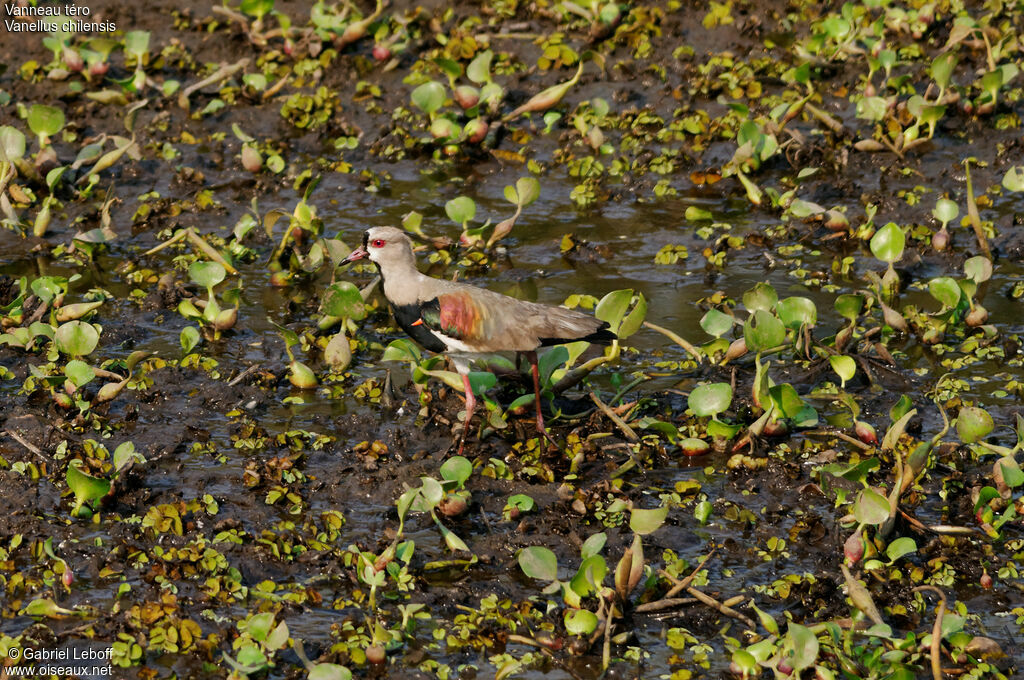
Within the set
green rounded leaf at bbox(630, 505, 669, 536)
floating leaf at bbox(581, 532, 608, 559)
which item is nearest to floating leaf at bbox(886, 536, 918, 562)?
green rounded leaf at bbox(630, 505, 669, 536)

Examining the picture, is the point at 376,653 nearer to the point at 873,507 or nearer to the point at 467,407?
the point at 467,407

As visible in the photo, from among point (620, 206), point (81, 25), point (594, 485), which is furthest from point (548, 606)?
point (81, 25)

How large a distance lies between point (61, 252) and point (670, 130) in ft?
16.3

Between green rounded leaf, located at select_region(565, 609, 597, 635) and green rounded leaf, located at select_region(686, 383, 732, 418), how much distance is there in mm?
1684

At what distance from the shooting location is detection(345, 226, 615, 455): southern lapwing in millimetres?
6488

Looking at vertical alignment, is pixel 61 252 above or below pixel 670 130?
below

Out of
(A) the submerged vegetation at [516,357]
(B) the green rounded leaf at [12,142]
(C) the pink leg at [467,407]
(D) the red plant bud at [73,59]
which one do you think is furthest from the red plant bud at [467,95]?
(C) the pink leg at [467,407]

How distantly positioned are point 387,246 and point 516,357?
3.38 feet

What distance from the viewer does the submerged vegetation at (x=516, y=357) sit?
529cm

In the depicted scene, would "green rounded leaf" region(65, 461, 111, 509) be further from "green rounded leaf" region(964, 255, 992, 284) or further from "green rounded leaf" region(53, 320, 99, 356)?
"green rounded leaf" region(964, 255, 992, 284)

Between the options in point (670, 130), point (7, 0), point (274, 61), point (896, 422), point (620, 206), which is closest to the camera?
point (896, 422)

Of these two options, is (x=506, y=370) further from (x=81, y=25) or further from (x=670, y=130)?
(x=81, y=25)

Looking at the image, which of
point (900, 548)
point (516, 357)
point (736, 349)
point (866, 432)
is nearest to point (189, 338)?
point (516, 357)

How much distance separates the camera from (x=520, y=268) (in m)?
8.59
